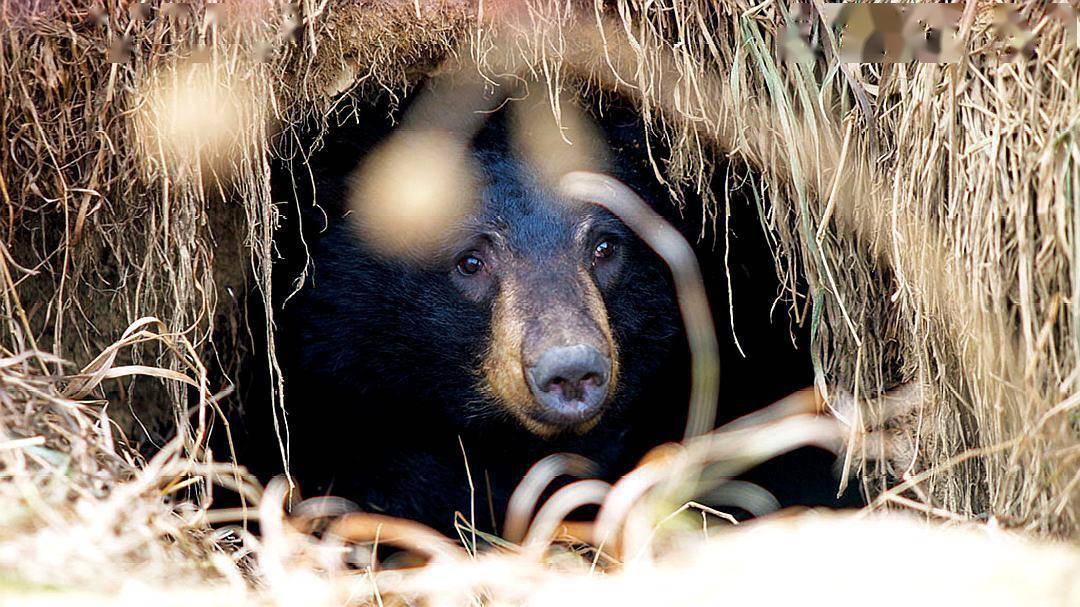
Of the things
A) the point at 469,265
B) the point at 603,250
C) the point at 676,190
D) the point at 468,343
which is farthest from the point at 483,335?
the point at 676,190

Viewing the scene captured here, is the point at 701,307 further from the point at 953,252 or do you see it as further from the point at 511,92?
the point at 953,252

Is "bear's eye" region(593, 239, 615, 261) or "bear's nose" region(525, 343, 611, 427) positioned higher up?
"bear's eye" region(593, 239, 615, 261)

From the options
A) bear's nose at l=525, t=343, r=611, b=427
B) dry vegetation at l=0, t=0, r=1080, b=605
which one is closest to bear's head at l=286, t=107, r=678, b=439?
bear's nose at l=525, t=343, r=611, b=427

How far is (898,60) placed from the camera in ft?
8.21

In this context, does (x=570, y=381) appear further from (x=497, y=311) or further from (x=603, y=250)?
(x=603, y=250)

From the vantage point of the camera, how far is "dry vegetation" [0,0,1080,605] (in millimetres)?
1902

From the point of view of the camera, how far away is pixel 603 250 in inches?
136

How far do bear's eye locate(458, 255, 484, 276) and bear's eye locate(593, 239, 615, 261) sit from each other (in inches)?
14.3

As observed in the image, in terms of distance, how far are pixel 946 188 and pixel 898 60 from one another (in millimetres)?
319

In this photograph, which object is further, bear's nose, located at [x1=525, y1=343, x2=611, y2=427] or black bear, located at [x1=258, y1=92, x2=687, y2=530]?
black bear, located at [x1=258, y1=92, x2=687, y2=530]

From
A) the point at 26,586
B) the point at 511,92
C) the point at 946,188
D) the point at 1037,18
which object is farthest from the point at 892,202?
the point at 26,586

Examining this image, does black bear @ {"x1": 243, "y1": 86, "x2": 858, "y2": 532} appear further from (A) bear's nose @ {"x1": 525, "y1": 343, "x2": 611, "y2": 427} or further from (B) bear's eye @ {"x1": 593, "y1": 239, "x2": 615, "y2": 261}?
(A) bear's nose @ {"x1": 525, "y1": 343, "x2": 611, "y2": 427}

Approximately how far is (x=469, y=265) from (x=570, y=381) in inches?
26.6

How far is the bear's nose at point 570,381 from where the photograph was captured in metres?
2.88
